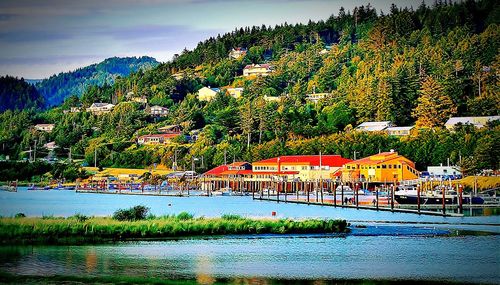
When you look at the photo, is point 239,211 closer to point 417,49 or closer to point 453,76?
point 453,76

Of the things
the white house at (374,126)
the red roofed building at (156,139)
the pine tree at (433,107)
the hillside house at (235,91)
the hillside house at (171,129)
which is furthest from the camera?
the hillside house at (235,91)

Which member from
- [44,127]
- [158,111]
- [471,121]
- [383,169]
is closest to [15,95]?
[44,127]

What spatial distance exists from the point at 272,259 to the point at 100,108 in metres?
82.9

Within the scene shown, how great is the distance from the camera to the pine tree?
219 ft

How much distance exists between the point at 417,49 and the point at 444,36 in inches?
241

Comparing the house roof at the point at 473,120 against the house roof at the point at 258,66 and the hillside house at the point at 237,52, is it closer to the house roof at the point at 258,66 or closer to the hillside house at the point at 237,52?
the house roof at the point at 258,66

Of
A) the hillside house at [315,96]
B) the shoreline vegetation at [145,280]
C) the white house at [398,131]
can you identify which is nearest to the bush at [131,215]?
the shoreline vegetation at [145,280]

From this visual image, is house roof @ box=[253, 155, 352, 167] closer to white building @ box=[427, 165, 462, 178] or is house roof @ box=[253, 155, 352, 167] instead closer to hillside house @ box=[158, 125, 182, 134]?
white building @ box=[427, 165, 462, 178]

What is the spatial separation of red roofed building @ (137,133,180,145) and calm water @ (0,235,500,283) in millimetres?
55699

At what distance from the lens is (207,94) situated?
318 feet

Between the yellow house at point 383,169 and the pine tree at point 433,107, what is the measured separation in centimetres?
1220

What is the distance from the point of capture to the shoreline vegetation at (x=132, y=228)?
22.1 m

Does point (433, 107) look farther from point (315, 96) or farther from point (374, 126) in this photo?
point (315, 96)

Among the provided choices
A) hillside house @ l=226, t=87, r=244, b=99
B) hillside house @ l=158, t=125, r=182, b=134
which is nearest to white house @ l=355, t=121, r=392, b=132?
hillside house @ l=158, t=125, r=182, b=134
